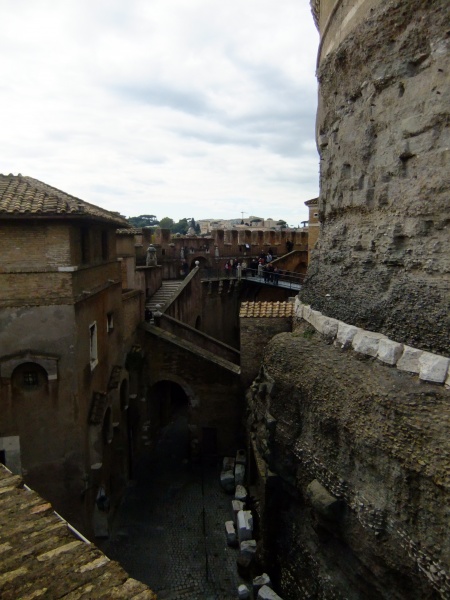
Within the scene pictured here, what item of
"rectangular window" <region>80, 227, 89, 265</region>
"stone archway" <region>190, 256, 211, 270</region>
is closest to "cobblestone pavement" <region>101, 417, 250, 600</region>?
"rectangular window" <region>80, 227, 89, 265</region>

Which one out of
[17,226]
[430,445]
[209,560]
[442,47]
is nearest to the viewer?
[430,445]

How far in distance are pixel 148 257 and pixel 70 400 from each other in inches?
512

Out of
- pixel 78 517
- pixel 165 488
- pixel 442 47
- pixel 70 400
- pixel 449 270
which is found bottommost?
pixel 165 488

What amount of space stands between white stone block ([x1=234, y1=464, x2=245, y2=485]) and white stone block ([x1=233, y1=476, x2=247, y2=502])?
43cm

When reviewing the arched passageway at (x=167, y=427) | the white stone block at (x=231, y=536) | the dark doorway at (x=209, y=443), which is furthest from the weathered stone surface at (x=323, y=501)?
the arched passageway at (x=167, y=427)

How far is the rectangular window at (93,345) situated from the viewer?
951 centimetres

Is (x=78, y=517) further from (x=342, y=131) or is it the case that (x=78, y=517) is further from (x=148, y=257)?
(x=148, y=257)

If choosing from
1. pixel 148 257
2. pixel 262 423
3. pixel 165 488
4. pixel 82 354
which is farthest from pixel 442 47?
pixel 148 257

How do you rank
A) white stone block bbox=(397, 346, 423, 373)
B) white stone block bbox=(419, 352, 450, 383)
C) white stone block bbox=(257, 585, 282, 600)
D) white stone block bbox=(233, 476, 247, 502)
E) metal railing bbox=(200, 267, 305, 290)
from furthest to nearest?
metal railing bbox=(200, 267, 305, 290) → white stone block bbox=(233, 476, 247, 502) → white stone block bbox=(257, 585, 282, 600) → white stone block bbox=(397, 346, 423, 373) → white stone block bbox=(419, 352, 450, 383)

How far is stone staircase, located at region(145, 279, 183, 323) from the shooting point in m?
17.3

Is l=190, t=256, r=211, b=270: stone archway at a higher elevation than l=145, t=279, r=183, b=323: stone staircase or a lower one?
higher

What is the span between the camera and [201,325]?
2230cm

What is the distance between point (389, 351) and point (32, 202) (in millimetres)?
6420

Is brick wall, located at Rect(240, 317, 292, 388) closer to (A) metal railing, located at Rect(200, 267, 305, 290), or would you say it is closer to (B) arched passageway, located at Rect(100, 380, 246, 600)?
(B) arched passageway, located at Rect(100, 380, 246, 600)
